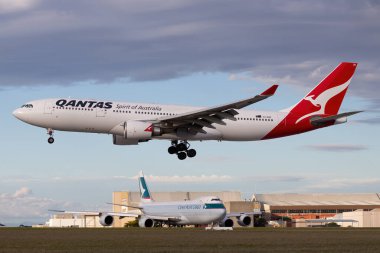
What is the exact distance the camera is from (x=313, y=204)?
157 meters

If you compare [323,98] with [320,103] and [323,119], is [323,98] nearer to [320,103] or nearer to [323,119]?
[320,103]

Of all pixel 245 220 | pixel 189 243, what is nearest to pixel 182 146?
pixel 189 243

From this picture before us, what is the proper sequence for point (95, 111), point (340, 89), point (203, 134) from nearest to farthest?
point (95, 111) → point (203, 134) → point (340, 89)

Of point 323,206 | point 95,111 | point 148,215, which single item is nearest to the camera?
point 95,111

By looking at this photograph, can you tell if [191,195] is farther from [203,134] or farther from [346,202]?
[203,134]

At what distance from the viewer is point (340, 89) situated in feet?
240

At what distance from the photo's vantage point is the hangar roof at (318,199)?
157 meters

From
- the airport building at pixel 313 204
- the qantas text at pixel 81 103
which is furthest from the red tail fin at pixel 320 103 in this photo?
the airport building at pixel 313 204

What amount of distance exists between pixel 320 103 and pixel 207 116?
14.7m

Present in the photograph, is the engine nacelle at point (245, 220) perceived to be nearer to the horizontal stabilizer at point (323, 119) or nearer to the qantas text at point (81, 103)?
the horizontal stabilizer at point (323, 119)

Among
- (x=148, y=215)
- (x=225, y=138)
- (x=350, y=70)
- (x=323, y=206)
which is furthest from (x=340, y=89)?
(x=323, y=206)

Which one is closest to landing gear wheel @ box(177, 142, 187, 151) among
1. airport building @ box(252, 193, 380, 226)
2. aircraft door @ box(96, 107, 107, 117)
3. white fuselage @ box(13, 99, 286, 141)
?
white fuselage @ box(13, 99, 286, 141)

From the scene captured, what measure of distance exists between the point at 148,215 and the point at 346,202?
7480 cm

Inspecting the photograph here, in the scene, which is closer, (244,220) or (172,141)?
(172,141)
